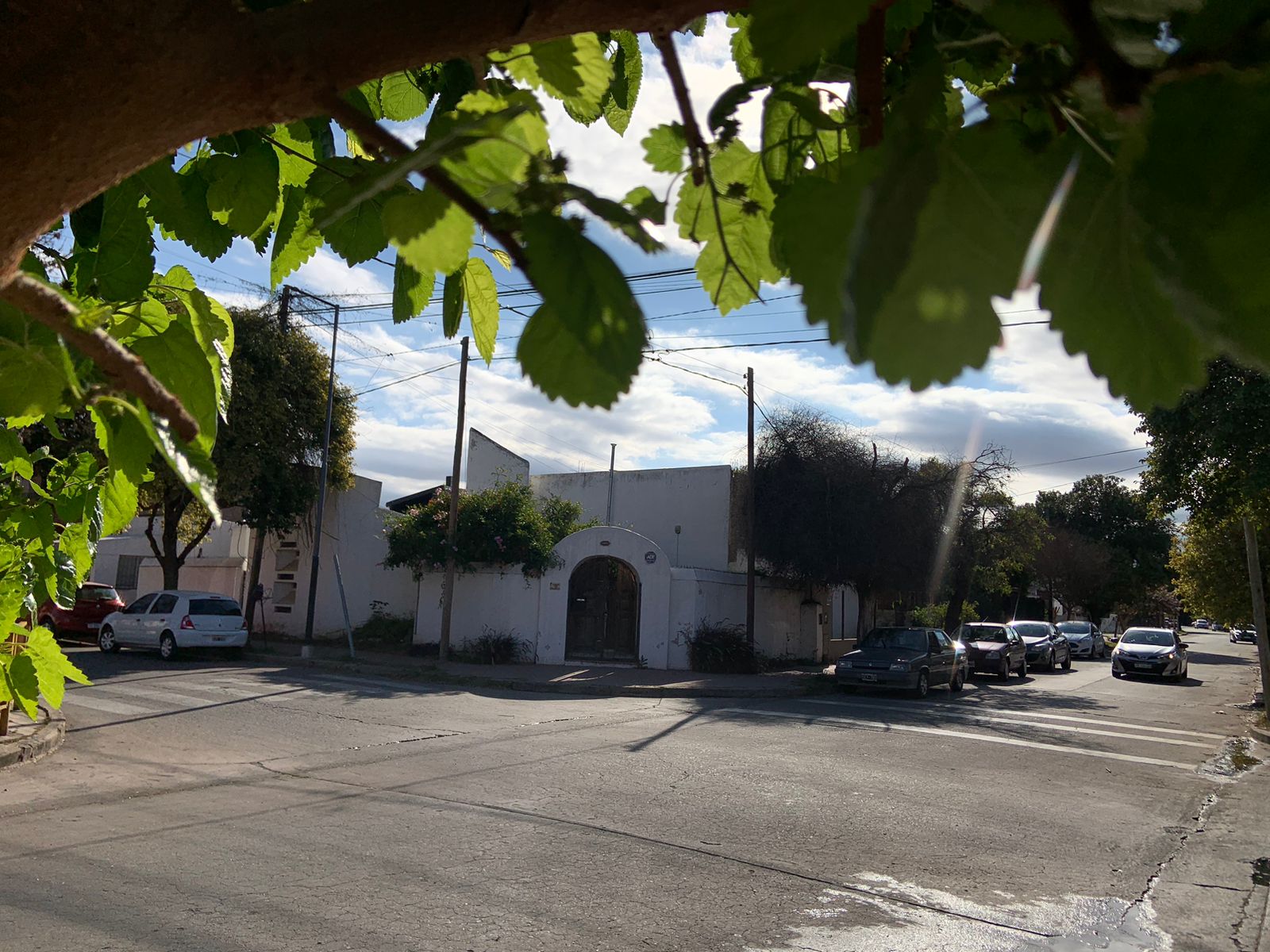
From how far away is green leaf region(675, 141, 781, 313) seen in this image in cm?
93

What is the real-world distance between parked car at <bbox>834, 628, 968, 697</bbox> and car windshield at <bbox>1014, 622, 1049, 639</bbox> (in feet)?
33.7

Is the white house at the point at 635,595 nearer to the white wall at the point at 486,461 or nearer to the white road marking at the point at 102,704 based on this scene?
the white wall at the point at 486,461

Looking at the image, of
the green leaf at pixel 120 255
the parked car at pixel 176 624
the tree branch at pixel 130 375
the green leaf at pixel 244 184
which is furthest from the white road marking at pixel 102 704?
the tree branch at pixel 130 375

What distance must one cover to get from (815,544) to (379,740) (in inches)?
564

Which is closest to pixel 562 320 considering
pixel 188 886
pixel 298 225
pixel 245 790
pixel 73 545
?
pixel 298 225

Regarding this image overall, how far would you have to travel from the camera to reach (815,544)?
75.7 ft

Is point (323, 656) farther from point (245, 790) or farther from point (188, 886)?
point (188, 886)

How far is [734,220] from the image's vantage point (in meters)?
0.96

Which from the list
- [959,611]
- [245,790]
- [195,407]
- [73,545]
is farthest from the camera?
[959,611]

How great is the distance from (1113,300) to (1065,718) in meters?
17.3

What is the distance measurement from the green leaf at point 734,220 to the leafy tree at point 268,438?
23633mm

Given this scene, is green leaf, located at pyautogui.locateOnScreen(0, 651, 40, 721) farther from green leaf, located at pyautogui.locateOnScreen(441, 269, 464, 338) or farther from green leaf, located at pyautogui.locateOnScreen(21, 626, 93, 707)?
Answer: green leaf, located at pyautogui.locateOnScreen(441, 269, 464, 338)

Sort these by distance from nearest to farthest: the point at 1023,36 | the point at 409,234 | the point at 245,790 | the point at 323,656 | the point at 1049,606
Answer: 1. the point at 1023,36
2. the point at 409,234
3. the point at 245,790
4. the point at 323,656
5. the point at 1049,606

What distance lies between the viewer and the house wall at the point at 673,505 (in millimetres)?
26297
